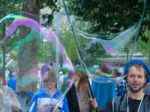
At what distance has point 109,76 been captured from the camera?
19.5 feet

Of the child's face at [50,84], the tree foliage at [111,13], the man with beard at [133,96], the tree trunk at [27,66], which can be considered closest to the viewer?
the man with beard at [133,96]

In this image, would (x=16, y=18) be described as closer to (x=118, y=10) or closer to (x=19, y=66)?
(x=19, y=66)

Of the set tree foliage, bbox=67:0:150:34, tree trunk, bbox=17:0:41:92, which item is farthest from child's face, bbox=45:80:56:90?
tree foliage, bbox=67:0:150:34

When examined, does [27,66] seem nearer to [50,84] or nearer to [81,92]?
[50,84]

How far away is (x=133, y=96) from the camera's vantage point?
3.86 metres

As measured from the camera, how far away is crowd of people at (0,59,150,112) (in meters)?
3.84

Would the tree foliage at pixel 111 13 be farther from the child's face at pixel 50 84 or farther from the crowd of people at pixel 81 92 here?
the child's face at pixel 50 84

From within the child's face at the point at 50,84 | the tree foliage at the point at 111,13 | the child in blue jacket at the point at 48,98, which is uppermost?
the tree foliage at the point at 111,13

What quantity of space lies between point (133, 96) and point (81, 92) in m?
3.21

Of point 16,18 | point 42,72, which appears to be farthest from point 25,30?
point 42,72

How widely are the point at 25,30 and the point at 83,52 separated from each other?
0.71 metres

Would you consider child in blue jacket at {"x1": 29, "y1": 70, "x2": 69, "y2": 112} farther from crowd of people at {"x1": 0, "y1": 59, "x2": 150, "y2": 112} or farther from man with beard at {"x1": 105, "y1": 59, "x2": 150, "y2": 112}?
man with beard at {"x1": 105, "y1": 59, "x2": 150, "y2": 112}

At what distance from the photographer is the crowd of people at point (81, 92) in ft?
12.6

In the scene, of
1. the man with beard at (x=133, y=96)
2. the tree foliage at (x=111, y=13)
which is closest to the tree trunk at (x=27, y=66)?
the man with beard at (x=133, y=96)
